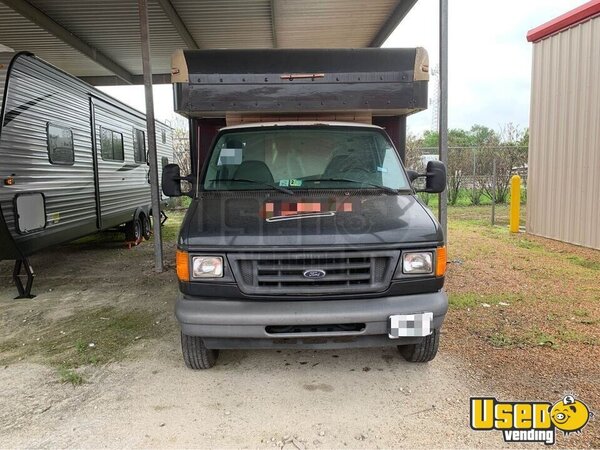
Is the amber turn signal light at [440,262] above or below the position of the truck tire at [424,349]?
above

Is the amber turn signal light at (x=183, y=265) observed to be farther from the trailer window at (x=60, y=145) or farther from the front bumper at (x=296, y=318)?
the trailer window at (x=60, y=145)

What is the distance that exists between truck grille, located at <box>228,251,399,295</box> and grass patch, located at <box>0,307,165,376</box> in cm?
175

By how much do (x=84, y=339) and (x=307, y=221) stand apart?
2.74 m

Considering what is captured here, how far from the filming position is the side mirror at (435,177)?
4273 mm

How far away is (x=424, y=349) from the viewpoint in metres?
3.57

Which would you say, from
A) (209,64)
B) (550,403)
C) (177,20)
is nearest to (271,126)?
(209,64)

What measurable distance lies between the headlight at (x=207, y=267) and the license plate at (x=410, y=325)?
1.24m

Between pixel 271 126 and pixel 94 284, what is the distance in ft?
12.9

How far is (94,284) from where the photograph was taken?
652cm

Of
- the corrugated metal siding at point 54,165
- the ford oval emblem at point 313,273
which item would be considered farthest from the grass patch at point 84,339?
the ford oval emblem at point 313,273

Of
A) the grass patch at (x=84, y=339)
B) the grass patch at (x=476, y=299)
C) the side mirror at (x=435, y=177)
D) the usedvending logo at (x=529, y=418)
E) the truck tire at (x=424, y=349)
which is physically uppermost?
the side mirror at (x=435, y=177)

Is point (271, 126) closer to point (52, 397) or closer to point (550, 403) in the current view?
point (52, 397)

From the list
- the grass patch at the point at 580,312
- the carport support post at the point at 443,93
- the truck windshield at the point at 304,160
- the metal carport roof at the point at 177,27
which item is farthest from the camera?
the metal carport roof at the point at 177,27

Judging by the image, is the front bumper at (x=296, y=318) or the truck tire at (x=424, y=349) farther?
the truck tire at (x=424, y=349)
